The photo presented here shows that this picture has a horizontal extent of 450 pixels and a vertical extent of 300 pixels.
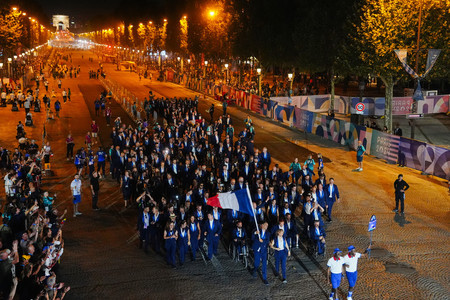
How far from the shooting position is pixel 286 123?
113 ft

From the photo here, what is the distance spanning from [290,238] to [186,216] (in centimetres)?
301

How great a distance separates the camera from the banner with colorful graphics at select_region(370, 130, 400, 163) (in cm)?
2277

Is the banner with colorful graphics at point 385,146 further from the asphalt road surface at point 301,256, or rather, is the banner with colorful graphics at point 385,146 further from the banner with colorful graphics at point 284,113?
the banner with colorful graphics at point 284,113

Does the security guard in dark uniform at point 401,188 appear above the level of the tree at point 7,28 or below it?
below

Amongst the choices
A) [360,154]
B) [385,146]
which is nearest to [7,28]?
[385,146]

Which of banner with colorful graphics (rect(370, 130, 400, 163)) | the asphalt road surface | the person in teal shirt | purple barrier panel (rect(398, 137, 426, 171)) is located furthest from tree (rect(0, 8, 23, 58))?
purple barrier panel (rect(398, 137, 426, 171))

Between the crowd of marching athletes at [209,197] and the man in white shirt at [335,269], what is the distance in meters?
1.40

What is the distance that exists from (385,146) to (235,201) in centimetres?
1427

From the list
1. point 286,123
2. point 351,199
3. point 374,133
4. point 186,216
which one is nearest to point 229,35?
point 286,123

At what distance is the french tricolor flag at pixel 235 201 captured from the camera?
1164 centimetres

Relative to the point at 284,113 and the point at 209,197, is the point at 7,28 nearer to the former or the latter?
the point at 284,113

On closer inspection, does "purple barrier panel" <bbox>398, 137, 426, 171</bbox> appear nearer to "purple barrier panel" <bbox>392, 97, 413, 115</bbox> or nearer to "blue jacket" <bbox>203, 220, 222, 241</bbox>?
"blue jacket" <bbox>203, 220, 222, 241</bbox>

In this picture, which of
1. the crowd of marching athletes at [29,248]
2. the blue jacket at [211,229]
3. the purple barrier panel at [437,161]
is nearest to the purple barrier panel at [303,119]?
the purple barrier panel at [437,161]

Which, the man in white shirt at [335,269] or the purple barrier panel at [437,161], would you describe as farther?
A: the purple barrier panel at [437,161]
